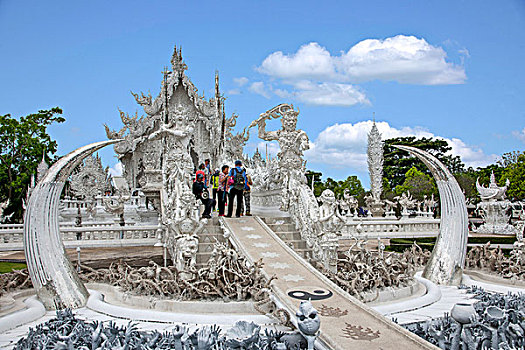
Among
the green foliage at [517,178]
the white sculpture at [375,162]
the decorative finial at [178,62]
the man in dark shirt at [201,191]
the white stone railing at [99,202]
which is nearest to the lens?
the man in dark shirt at [201,191]

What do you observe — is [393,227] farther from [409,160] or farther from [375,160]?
[409,160]

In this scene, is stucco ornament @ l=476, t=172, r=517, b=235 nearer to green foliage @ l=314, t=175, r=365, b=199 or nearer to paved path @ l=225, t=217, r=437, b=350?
paved path @ l=225, t=217, r=437, b=350

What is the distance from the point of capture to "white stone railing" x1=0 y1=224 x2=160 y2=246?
42.0ft

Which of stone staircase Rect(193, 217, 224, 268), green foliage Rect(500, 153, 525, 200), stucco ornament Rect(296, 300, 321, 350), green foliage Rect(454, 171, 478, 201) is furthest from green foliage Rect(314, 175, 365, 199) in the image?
stucco ornament Rect(296, 300, 321, 350)

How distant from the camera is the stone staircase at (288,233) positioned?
9.15 metres

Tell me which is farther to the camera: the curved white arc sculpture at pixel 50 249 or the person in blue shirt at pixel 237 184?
the person in blue shirt at pixel 237 184

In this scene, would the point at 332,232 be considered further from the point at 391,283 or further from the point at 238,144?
the point at 238,144

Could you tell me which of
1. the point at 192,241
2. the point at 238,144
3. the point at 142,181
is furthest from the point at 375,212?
the point at 192,241

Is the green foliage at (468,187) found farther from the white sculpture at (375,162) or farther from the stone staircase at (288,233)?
the stone staircase at (288,233)

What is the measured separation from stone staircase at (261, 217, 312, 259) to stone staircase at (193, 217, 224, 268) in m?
1.14

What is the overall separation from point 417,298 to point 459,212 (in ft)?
7.28

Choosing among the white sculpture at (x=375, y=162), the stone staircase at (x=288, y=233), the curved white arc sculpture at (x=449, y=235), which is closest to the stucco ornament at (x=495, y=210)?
the white sculpture at (x=375, y=162)

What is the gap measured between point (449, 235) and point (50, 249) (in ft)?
22.7

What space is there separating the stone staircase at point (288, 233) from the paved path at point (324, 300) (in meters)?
0.51
